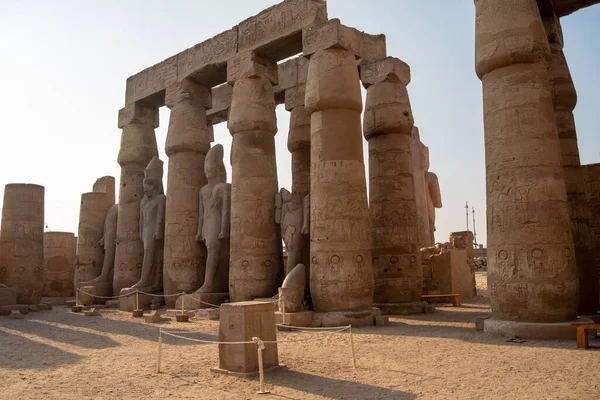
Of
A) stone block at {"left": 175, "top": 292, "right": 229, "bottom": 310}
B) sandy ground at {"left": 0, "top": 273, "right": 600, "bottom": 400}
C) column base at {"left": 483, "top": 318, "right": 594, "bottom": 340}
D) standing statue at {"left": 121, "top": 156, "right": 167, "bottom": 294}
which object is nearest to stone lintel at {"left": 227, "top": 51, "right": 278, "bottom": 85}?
standing statue at {"left": 121, "top": 156, "right": 167, "bottom": 294}

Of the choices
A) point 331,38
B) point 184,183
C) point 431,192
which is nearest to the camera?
point 331,38

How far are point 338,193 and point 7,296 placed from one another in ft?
33.2

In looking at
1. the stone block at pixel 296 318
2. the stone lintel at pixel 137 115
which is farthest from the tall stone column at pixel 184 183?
the stone block at pixel 296 318

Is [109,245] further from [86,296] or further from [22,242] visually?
[22,242]

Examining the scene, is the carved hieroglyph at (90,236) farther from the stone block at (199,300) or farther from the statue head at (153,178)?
the stone block at (199,300)

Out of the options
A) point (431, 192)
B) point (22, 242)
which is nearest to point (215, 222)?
point (22, 242)

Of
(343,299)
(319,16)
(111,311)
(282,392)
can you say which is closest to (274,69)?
(319,16)

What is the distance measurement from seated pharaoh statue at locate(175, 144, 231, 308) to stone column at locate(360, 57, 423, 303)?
4.20 meters

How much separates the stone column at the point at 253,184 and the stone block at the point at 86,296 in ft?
19.6

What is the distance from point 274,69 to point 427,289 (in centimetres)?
899

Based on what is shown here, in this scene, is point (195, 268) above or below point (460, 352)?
above

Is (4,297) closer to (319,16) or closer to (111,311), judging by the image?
(111,311)

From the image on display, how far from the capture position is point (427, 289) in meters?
18.0

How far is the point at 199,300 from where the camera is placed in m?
14.2
